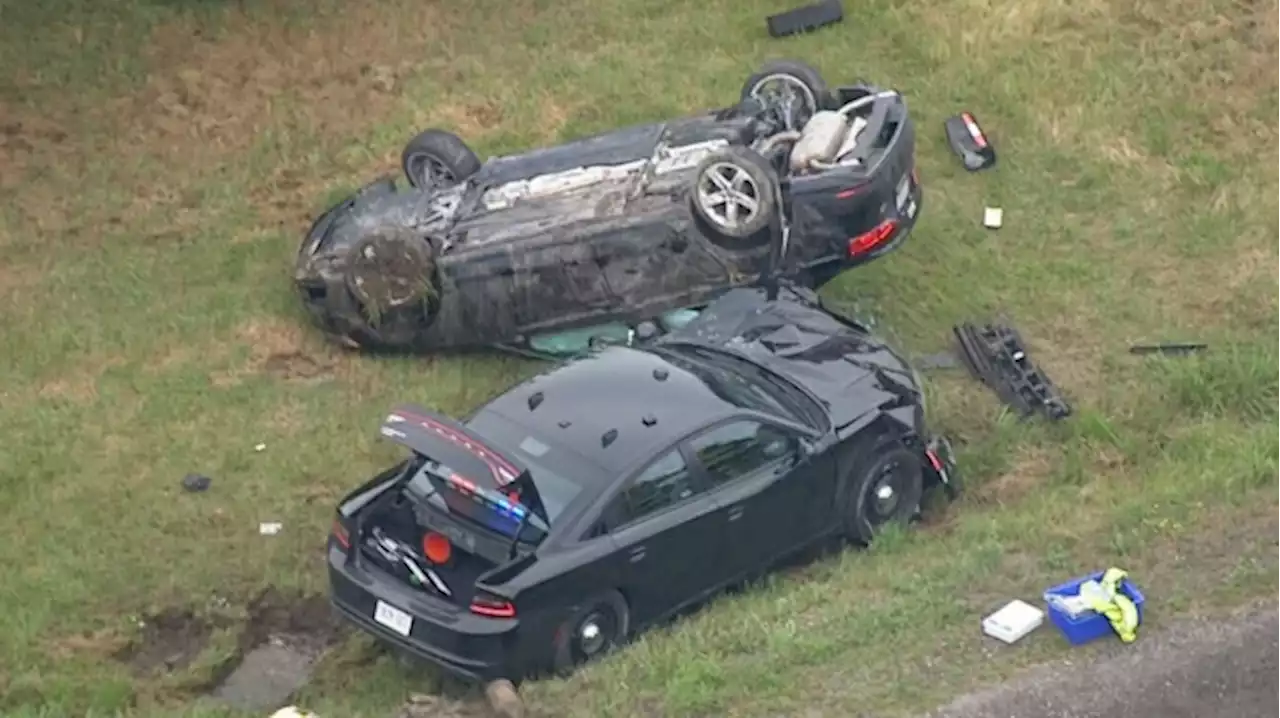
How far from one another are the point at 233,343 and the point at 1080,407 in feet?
19.4

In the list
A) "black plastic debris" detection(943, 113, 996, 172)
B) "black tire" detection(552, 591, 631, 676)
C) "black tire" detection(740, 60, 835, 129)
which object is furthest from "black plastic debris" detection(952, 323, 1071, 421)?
"black tire" detection(552, 591, 631, 676)

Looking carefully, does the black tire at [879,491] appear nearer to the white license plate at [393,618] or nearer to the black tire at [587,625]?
the black tire at [587,625]

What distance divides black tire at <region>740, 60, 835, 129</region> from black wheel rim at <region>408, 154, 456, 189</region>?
2.36 metres

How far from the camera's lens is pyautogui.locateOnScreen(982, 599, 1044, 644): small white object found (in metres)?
8.40

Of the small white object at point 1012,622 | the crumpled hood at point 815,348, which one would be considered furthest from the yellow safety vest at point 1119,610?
the crumpled hood at point 815,348

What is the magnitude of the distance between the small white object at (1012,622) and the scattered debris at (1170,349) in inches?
158

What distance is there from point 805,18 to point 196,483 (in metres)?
8.18

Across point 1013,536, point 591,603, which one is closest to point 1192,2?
point 1013,536

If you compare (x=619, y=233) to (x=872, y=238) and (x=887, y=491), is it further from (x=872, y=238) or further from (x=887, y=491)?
(x=887, y=491)

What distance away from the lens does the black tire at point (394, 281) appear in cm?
1192

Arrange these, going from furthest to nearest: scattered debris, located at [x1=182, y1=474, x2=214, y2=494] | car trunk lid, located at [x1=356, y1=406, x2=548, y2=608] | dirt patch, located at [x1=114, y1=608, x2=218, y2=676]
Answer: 1. scattered debris, located at [x1=182, y1=474, x2=214, y2=494]
2. dirt patch, located at [x1=114, y1=608, x2=218, y2=676]
3. car trunk lid, located at [x1=356, y1=406, x2=548, y2=608]

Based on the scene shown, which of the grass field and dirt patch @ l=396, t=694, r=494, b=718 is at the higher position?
dirt patch @ l=396, t=694, r=494, b=718

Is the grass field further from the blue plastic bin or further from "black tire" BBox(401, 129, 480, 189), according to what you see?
"black tire" BBox(401, 129, 480, 189)

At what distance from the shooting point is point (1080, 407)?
11.5m
